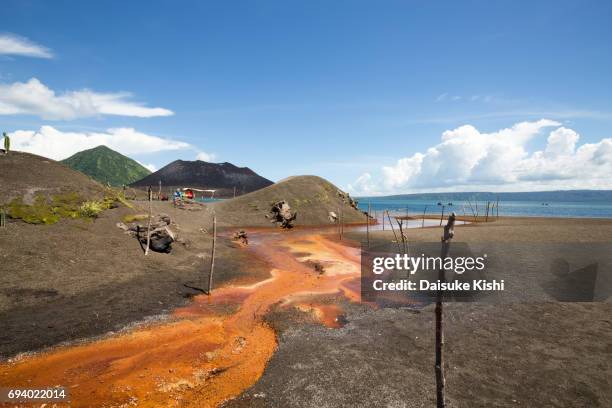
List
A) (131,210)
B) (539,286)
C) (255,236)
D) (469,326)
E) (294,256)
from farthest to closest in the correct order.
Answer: (255,236), (294,256), (131,210), (539,286), (469,326)

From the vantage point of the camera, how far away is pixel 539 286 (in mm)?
24969

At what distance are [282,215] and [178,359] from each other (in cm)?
5520

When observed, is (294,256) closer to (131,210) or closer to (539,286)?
(131,210)

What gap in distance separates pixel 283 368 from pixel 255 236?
141 ft

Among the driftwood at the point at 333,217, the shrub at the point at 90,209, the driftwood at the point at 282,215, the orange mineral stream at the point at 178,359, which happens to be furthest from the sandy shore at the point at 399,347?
the driftwood at the point at 333,217

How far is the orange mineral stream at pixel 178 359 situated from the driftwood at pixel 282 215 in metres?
44.8

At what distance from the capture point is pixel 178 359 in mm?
14172

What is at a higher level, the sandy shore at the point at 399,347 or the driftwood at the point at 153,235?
the driftwood at the point at 153,235

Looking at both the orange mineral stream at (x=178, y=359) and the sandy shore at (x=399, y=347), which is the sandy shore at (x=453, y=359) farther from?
the orange mineral stream at (x=178, y=359)

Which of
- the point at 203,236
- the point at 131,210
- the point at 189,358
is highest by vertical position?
the point at 131,210

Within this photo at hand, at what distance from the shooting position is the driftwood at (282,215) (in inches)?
2717

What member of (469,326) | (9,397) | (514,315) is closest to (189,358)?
(9,397)

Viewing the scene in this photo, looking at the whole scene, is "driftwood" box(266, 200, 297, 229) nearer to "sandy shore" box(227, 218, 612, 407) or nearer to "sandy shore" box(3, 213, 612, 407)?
"sandy shore" box(3, 213, 612, 407)
